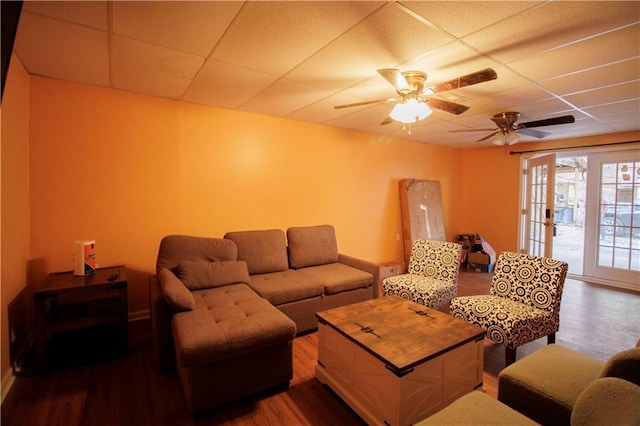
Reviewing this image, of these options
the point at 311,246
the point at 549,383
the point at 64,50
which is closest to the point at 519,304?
the point at 549,383

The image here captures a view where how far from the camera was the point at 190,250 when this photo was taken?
296 centimetres

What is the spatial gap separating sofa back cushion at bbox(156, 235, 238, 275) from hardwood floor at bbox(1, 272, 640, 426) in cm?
73

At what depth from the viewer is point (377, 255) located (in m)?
5.07

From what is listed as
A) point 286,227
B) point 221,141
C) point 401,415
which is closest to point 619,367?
point 401,415

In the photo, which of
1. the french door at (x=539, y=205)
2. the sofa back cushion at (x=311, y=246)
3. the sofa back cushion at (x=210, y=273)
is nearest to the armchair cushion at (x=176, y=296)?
the sofa back cushion at (x=210, y=273)

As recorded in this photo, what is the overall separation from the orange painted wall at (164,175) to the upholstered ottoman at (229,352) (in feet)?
4.63

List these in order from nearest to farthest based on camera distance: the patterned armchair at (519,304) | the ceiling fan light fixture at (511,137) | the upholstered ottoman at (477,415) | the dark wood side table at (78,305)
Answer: the upholstered ottoman at (477,415) → the dark wood side table at (78,305) → the patterned armchair at (519,304) → the ceiling fan light fixture at (511,137)

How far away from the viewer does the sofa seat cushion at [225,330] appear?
5.91ft

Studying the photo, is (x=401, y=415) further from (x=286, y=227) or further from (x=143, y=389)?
(x=286, y=227)

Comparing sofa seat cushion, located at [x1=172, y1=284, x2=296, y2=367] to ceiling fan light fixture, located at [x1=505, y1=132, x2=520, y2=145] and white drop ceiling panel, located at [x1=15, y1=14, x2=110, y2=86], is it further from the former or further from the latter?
ceiling fan light fixture, located at [x1=505, y1=132, x2=520, y2=145]

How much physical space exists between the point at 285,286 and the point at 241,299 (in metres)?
0.54

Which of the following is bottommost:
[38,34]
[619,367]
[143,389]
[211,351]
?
[143,389]

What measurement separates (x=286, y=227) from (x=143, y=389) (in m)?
2.35

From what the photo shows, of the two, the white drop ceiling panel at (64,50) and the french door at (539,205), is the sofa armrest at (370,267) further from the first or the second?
the french door at (539,205)
